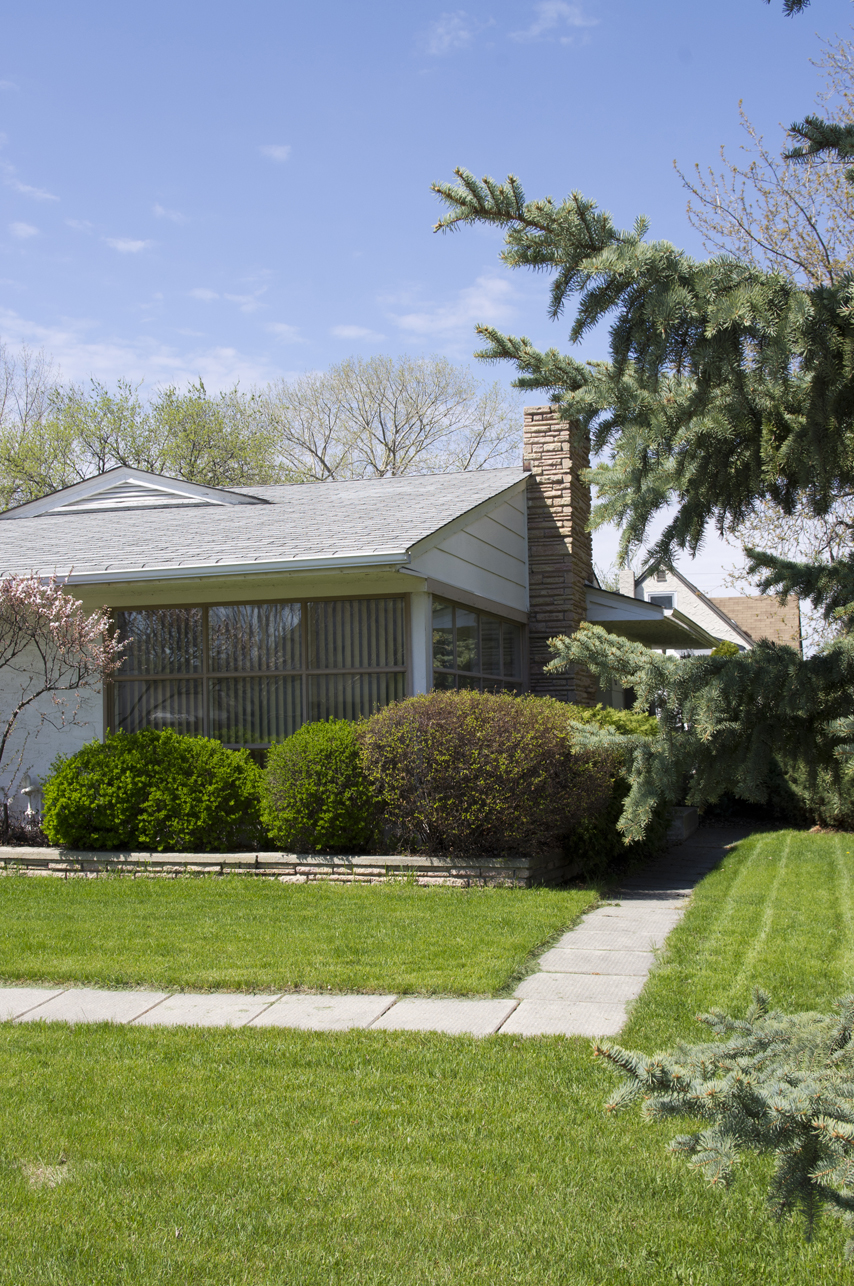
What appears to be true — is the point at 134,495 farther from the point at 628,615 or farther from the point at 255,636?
the point at 628,615

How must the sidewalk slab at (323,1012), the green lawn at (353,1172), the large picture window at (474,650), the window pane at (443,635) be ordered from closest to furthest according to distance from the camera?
the green lawn at (353,1172) < the sidewalk slab at (323,1012) < the window pane at (443,635) < the large picture window at (474,650)

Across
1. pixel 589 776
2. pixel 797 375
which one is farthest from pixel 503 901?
pixel 797 375

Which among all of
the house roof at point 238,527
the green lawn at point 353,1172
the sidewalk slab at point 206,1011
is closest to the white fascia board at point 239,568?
the house roof at point 238,527

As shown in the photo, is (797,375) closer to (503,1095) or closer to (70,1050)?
(503,1095)

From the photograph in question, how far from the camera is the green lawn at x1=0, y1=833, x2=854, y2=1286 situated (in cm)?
300

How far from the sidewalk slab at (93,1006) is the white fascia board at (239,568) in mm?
4973

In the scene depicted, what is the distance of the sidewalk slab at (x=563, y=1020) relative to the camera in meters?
5.02

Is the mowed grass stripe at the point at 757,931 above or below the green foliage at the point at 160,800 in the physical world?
below

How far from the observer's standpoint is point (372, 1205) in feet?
10.8

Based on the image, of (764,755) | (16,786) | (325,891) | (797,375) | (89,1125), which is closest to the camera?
(797,375)

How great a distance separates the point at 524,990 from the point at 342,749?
13.6 feet

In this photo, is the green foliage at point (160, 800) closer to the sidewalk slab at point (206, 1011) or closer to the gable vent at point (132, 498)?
the sidewalk slab at point (206, 1011)

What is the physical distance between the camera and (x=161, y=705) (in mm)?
11562

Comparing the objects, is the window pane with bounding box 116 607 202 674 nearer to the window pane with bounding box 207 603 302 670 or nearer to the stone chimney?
the window pane with bounding box 207 603 302 670
